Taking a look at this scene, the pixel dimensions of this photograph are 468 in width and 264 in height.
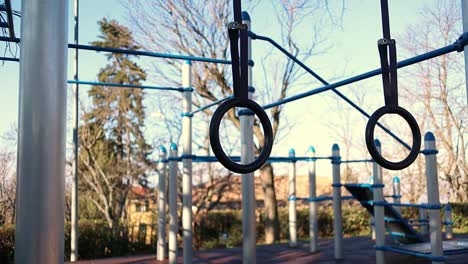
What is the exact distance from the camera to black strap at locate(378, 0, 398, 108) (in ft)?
6.86

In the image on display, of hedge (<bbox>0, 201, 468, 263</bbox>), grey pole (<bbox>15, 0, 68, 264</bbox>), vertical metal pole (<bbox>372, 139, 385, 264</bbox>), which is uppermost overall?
grey pole (<bbox>15, 0, 68, 264</bbox>)

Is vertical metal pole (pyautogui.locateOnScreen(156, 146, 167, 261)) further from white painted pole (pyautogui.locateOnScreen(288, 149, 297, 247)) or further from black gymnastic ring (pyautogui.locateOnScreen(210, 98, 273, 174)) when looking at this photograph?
black gymnastic ring (pyautogui.locateOnScreen(210, 98, 273, 174))

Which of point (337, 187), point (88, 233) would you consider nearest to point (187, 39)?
point (88, 233)

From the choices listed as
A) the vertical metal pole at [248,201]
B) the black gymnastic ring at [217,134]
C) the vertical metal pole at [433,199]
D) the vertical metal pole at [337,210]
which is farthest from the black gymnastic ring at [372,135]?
the vertical metal pole at [337,210]

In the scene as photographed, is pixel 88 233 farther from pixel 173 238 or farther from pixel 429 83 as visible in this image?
pixel 429 83

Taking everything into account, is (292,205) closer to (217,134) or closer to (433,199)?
(433,199)

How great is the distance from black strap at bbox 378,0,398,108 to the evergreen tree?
11730 millimetres

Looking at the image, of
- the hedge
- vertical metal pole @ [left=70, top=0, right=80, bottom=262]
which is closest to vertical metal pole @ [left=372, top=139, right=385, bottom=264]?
vertical metal pole @ [left=70, top=0, right=80, bottom=262]

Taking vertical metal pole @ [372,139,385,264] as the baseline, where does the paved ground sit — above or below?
below

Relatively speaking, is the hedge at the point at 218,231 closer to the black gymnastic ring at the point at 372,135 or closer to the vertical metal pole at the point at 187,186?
the vertical metal pole at the point at 187,186

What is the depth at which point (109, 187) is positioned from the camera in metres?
13.4

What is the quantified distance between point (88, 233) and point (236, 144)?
545cm

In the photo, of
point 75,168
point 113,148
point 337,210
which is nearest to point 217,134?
point 337,210

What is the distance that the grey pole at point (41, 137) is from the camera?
168 cm
